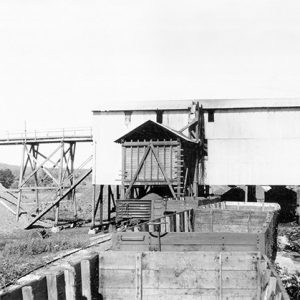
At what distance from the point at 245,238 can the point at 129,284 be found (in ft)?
8.87

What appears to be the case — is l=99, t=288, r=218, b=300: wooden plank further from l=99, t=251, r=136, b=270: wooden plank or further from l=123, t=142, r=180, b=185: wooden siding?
l=123, t=142, r=180, b=185: wooden siding

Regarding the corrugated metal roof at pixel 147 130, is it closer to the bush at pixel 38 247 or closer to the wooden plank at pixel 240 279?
the bush at pixel 38 247

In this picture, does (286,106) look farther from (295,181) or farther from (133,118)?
(133,118)

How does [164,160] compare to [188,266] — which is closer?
[188,266]

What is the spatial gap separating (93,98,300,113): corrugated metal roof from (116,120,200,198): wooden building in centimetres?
367

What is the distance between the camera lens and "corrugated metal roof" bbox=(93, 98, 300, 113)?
88.8 ft

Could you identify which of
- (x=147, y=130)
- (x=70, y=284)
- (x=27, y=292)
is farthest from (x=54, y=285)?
(x=147, y=130)

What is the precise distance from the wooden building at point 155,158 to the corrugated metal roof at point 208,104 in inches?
145

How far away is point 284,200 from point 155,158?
15.4 m

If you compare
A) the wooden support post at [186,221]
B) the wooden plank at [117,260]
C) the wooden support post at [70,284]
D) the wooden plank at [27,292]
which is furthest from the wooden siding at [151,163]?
the wooden plank at [27,292]

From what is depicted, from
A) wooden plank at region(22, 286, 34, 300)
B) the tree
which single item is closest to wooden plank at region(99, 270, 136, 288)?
wooden plank at region(22, 286, 34, 300)

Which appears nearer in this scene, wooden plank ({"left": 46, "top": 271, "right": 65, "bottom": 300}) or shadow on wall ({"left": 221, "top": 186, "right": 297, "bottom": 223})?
wooden plank ({"left": 46, "top": 271, "right": 65, "bottom": 300})

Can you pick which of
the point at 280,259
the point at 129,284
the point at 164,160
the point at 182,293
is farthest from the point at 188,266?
the point at 164,160

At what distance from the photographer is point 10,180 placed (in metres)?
80.4
